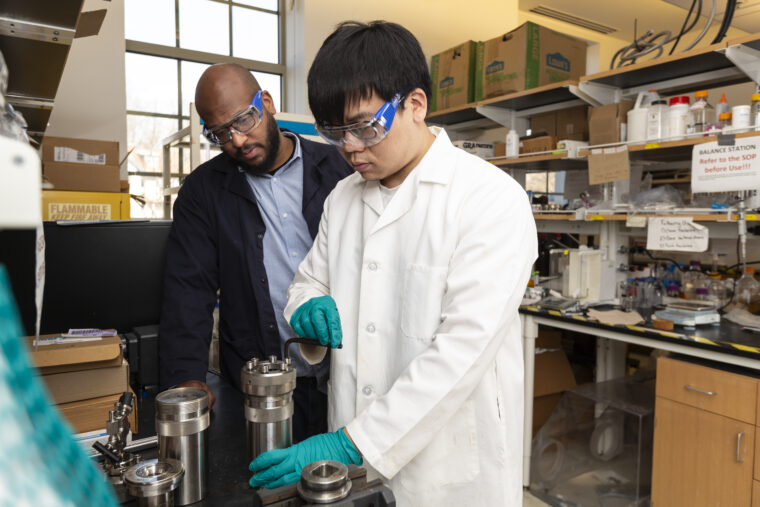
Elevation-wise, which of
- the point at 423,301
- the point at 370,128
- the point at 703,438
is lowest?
the point at 703,438

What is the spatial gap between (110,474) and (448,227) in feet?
2.29

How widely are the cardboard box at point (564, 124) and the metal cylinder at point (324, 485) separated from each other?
260cm

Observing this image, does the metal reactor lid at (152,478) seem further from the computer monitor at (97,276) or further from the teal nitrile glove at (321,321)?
the computer monitor at (97,276)

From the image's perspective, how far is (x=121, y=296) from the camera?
1.53 meters

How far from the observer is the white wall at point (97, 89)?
3.67 metres

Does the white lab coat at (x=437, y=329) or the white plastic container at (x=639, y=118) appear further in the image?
the white plastic container at (x=639, y=118)

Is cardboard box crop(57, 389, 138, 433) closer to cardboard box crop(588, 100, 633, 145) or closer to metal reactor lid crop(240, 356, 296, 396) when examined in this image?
metal reactor lid crop(240, 356, 296, 396)

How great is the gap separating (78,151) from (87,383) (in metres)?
2.32

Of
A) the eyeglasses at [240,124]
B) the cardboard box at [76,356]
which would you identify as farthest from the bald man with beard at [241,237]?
the cardboard box at [76,356]

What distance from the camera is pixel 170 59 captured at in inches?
170

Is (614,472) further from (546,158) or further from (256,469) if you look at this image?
(256,469)

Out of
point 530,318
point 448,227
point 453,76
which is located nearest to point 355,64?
point 448,227

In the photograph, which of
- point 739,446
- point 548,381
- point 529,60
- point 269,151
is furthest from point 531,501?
point 529,60

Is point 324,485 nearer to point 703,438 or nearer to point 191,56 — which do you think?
point 703,438
